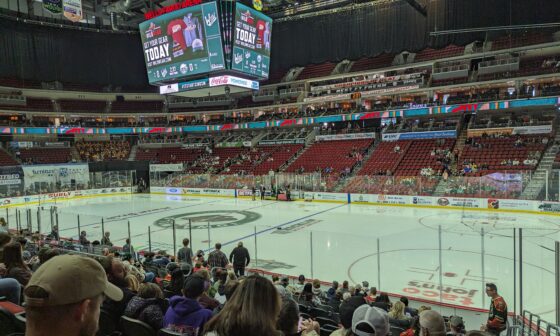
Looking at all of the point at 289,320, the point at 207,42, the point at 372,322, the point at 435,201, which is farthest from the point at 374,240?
the point at 207,42

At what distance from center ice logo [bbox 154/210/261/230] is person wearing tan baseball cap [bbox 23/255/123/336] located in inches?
658

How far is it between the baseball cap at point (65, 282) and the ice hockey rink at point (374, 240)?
731 centimetres

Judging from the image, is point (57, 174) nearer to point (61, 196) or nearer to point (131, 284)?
point (61, 196)

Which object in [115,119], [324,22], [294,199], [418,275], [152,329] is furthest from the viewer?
[115,119]

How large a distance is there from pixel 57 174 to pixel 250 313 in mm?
38179

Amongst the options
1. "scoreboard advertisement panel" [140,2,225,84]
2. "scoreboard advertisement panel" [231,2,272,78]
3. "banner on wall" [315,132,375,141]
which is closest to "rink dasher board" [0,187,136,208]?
"scoreboard advertisement panel" [140,2,225,84]

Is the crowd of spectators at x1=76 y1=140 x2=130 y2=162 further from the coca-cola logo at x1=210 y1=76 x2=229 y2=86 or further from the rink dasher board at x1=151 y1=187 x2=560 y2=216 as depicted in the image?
the coca-cola logo at x1=210 y1=76 x2=229 y2=86

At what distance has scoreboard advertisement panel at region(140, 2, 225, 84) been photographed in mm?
24906

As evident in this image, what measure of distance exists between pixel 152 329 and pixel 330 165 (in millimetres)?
30681

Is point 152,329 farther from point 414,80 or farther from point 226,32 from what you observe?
point 414,80

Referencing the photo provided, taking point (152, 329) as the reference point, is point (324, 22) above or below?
above

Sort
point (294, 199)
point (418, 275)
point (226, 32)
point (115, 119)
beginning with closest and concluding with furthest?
1. point (418, 275)
2. point (226, 32)
3. point (294, 199)
4. point (115, 119)

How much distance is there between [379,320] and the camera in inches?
90.9

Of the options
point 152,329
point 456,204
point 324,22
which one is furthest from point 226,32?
point 152,329
